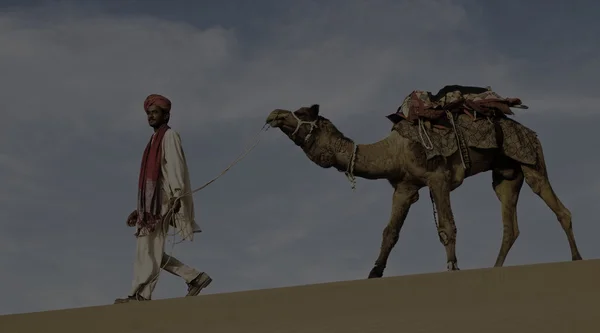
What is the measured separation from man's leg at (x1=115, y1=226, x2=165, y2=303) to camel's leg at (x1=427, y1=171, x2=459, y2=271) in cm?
320

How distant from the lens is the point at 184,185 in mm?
12156

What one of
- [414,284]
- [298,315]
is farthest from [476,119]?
[298,315]

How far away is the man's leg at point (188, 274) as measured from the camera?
39.0 ft

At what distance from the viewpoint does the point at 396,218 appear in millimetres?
13625

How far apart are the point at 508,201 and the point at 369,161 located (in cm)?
192

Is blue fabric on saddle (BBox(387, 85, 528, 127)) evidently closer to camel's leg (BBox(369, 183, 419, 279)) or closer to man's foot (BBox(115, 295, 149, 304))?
camel's leg (BBox(369, 183, 419, 279))

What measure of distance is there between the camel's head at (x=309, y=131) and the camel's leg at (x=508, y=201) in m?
2.22

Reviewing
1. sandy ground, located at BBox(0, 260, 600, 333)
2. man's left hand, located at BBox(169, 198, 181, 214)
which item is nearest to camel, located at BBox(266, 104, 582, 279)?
man's left hand, located at BBox(169, 198, 181, 214)

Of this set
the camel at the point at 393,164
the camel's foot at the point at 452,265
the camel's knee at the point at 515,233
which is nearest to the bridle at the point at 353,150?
the camel at the point at 393,164

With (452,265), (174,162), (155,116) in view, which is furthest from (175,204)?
(452,265)

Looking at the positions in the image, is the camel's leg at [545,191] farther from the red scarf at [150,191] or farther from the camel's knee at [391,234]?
the red scarf at [150,191]

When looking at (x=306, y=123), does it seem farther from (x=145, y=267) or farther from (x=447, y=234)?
(x=145, y=267)

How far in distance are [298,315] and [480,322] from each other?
69.5 inches

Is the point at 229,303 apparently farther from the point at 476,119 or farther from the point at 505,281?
the point at 476,119
